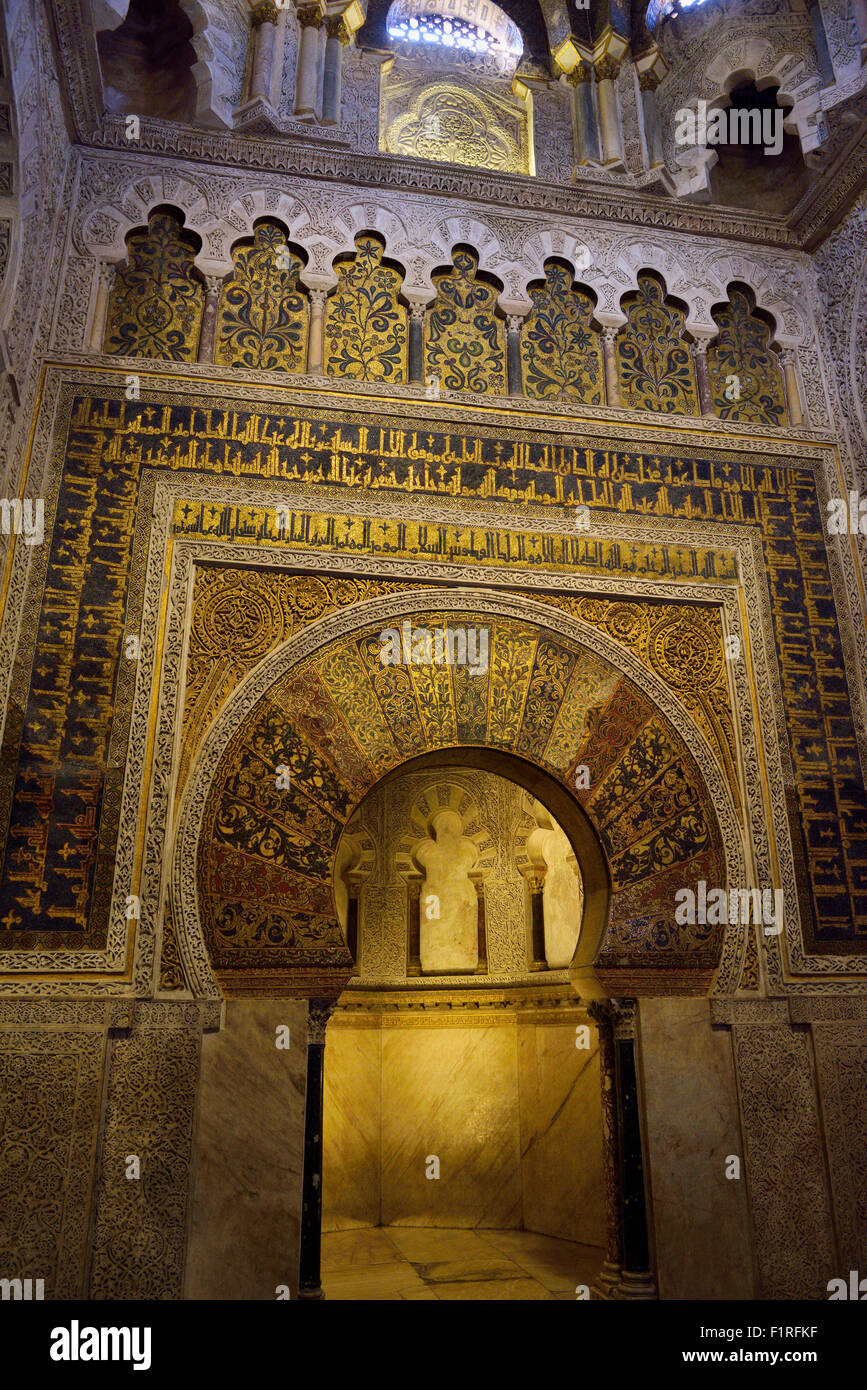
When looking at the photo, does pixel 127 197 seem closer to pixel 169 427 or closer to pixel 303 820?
pixel 169 427

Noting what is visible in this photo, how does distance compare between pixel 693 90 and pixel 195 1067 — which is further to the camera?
pixel 693 90

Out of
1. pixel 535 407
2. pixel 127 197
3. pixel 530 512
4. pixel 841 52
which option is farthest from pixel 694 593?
pixel 127 197

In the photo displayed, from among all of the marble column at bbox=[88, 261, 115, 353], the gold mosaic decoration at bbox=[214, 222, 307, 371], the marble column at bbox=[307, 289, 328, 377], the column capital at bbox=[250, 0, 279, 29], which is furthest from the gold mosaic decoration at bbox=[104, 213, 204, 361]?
the column capital at bbox=[250, 0, 279, 29]

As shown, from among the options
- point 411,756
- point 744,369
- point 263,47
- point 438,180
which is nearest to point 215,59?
point 263,47

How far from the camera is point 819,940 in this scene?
440 centimetres

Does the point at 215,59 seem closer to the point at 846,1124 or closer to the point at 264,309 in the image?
the point at 264,309

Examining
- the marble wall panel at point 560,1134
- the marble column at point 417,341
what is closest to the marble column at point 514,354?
the marble column at point 417,341

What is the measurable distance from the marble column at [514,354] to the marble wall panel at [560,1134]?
3.67 meters

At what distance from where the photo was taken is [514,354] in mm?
5117

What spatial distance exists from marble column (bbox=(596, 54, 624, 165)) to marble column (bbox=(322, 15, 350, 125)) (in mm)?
1471

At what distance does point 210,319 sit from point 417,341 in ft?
3.39

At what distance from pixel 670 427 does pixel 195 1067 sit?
149 inches

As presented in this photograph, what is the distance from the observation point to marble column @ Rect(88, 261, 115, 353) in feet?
15.2

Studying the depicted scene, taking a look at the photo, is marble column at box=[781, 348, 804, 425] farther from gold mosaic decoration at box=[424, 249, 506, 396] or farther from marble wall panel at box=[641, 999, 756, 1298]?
marble wall panel at box=[641, 999, 756, 1298]
